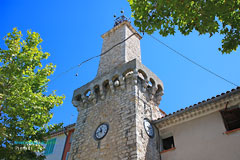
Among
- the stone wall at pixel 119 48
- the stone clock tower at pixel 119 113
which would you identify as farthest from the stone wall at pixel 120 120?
the stone wall at pixel 119 48

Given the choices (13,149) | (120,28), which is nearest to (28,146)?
(13,149)

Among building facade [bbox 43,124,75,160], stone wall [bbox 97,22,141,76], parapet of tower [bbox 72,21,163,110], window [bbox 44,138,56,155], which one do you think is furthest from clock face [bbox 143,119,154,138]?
window [bbox 44,138,56,155]

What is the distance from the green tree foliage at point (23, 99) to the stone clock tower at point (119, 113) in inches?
80.1

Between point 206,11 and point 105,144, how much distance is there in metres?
6.78

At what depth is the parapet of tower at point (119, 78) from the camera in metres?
10.8

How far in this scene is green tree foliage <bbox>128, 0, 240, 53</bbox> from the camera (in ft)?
19.0

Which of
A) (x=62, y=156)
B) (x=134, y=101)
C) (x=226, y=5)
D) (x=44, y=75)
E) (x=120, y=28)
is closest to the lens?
(x=226, y=5)

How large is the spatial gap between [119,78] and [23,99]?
4769 millimetres

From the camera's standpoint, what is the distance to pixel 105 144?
Answer: 9.38m

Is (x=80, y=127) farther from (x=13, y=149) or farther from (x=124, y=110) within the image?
(x=13, y=149)

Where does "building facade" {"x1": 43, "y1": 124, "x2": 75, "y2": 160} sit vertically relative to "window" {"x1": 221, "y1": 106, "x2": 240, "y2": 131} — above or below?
above

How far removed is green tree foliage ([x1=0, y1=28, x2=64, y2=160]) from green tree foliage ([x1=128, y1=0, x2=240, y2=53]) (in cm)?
479

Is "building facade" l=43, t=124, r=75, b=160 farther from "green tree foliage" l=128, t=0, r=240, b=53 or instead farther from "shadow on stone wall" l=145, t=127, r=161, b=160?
"green tree foliage" l=128, t=0, r=240, b=53

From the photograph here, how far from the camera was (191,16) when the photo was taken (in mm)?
6219
